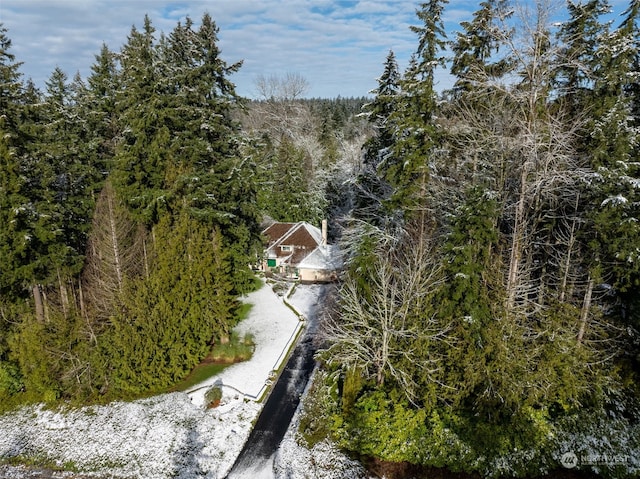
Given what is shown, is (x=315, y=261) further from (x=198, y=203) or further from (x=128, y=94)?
(x=128, y=94)

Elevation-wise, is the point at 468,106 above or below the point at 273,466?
above

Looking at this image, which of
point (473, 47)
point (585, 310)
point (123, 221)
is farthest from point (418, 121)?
point (123, 221)

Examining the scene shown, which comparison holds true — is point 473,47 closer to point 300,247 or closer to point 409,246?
point 409,246

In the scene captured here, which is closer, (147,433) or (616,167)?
(616,167)

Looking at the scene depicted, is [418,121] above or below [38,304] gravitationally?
above

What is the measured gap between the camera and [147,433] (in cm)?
1839

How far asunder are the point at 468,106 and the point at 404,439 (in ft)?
50.3

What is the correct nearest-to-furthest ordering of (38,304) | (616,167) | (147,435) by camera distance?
(616,167), (147,435), (38,304)

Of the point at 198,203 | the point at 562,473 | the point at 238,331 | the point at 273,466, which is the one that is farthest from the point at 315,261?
the point at 562,473

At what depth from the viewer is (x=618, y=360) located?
60.8 ft

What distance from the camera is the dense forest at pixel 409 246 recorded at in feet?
53.9

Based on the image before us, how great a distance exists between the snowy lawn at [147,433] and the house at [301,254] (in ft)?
54.6

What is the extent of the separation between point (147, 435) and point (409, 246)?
14.6 meters

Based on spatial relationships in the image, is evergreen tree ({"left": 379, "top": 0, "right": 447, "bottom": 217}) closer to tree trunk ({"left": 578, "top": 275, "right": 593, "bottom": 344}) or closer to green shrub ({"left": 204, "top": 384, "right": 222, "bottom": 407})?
tree trunk ({"left": 578, "top": 275, "right": 593, "bottom": 344})
